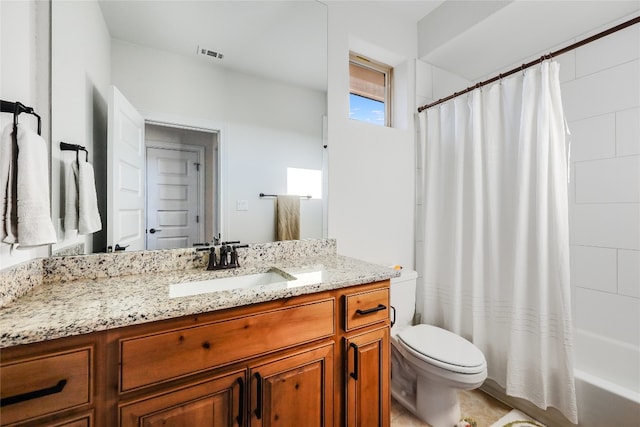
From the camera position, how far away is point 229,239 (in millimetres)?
1409

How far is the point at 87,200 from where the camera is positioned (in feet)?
3.52

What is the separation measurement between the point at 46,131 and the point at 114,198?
32 centimetres

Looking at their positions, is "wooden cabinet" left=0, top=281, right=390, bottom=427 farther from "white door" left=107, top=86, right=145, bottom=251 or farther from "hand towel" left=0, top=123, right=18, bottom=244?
"white door" left=107, top=86, right=145, bottom=251

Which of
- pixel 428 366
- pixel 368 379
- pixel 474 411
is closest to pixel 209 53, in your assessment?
pixel 368 379

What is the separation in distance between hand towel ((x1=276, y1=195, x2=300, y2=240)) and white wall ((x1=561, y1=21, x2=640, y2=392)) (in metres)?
1.88

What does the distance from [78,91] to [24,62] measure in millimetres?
176

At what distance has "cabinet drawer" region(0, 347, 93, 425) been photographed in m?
0.60

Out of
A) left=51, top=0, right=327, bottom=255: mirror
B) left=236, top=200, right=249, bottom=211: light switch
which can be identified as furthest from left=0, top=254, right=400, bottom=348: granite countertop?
left=236, top=200, right=249, bottom=211: light switch

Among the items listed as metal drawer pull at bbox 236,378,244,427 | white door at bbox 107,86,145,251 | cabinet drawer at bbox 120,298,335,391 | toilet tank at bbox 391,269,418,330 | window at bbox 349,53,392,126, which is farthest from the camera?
window at bbox 349,53,392,126

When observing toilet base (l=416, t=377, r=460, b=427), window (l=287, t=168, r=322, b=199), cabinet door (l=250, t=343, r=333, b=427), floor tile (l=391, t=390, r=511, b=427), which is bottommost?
floor tile (l=391, t=390, r=511, b=427)

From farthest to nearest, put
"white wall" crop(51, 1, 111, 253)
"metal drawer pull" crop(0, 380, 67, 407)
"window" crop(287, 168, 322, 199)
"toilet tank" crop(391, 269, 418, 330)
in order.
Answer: "toilet tank" crop(391, 269, 418, 330) < "window" crop(287, 168, 322, 199) < "white wall" crop(51, 1, 111, 253) < "metal drawer pull" crop(0, 380, 67, 407)

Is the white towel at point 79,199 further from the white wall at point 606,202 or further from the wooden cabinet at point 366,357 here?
the white wall at point 606,202

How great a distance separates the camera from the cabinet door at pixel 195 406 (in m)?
0.74

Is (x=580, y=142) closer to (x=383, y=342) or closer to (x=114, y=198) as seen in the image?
(x=383, y=342)
